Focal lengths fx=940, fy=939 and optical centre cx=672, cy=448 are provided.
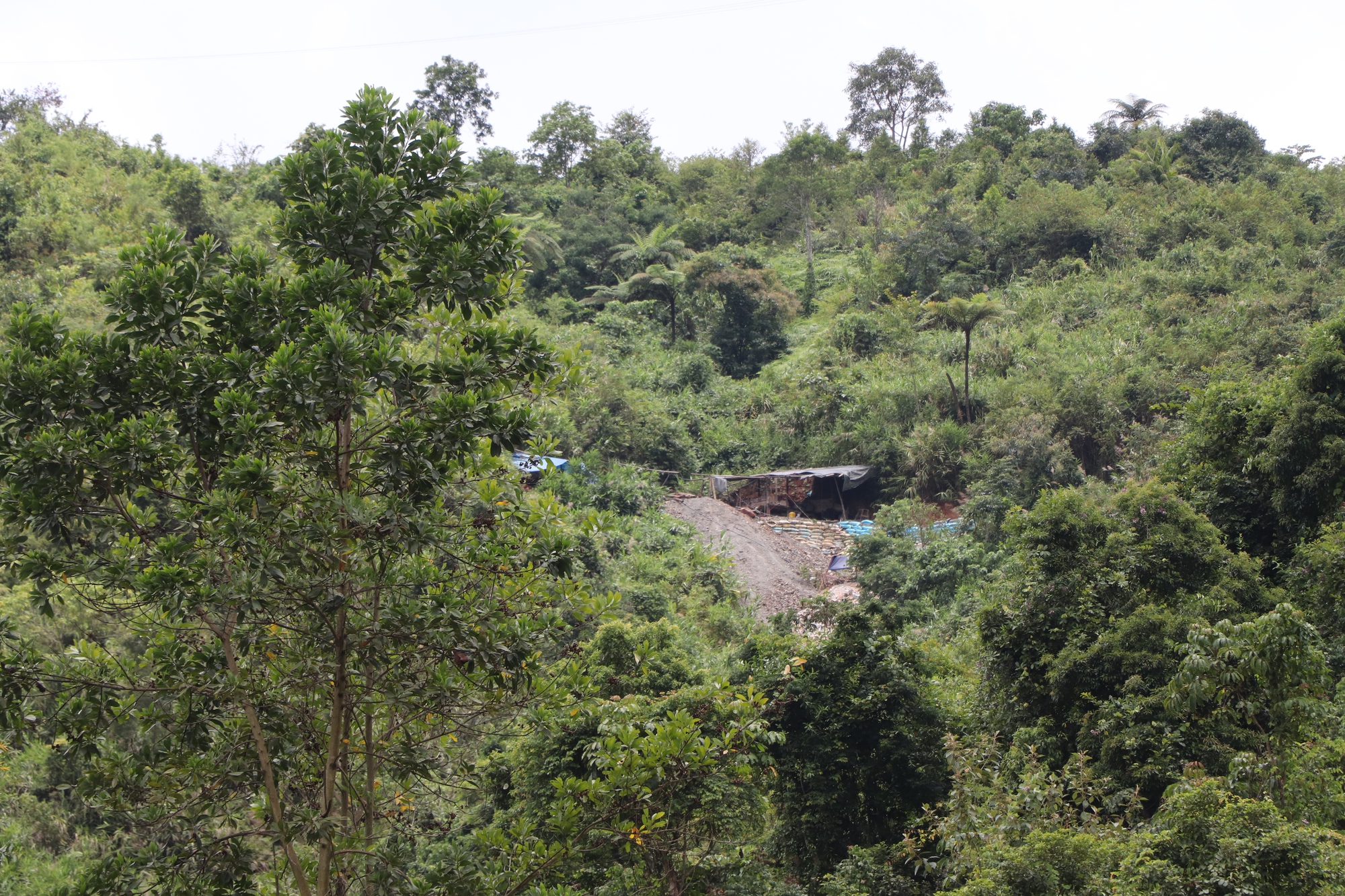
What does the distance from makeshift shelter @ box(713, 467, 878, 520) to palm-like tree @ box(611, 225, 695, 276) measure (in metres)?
10.7

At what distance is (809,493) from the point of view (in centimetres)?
2098

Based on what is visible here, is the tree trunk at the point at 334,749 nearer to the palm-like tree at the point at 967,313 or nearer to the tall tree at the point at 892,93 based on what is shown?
the palm-like tree at the point at 967,313

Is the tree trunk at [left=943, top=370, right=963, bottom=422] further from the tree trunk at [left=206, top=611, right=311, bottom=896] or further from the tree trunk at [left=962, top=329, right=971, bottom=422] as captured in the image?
the tree trunk at [left=206, top=611, right=311, bottom=896]

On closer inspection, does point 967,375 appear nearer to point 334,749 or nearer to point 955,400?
point 955,400

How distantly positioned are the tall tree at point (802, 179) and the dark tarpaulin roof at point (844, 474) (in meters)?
14.0

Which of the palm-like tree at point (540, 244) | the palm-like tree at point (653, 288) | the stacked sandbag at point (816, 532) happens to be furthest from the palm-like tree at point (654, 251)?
the stacked sandbag at point (816, 532)

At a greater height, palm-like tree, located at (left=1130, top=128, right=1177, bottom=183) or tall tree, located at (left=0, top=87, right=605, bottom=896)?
palm-like tree, located at (left=1130, top=128, right=1177, bottom=183)

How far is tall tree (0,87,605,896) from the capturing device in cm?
301

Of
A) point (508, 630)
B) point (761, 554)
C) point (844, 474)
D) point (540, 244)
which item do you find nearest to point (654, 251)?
point (540, 244)

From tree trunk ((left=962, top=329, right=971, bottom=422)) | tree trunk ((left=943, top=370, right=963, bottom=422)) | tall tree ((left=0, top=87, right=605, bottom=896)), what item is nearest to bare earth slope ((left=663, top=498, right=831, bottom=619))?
tree trunk ((left=943, top=370, right=963, bottom=422))

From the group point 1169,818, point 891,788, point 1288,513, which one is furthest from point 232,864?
point 1288,513

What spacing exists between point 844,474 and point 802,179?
1754 cm

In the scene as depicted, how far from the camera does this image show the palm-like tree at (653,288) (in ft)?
91.8

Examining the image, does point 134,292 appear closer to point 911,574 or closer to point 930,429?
point 911,574
